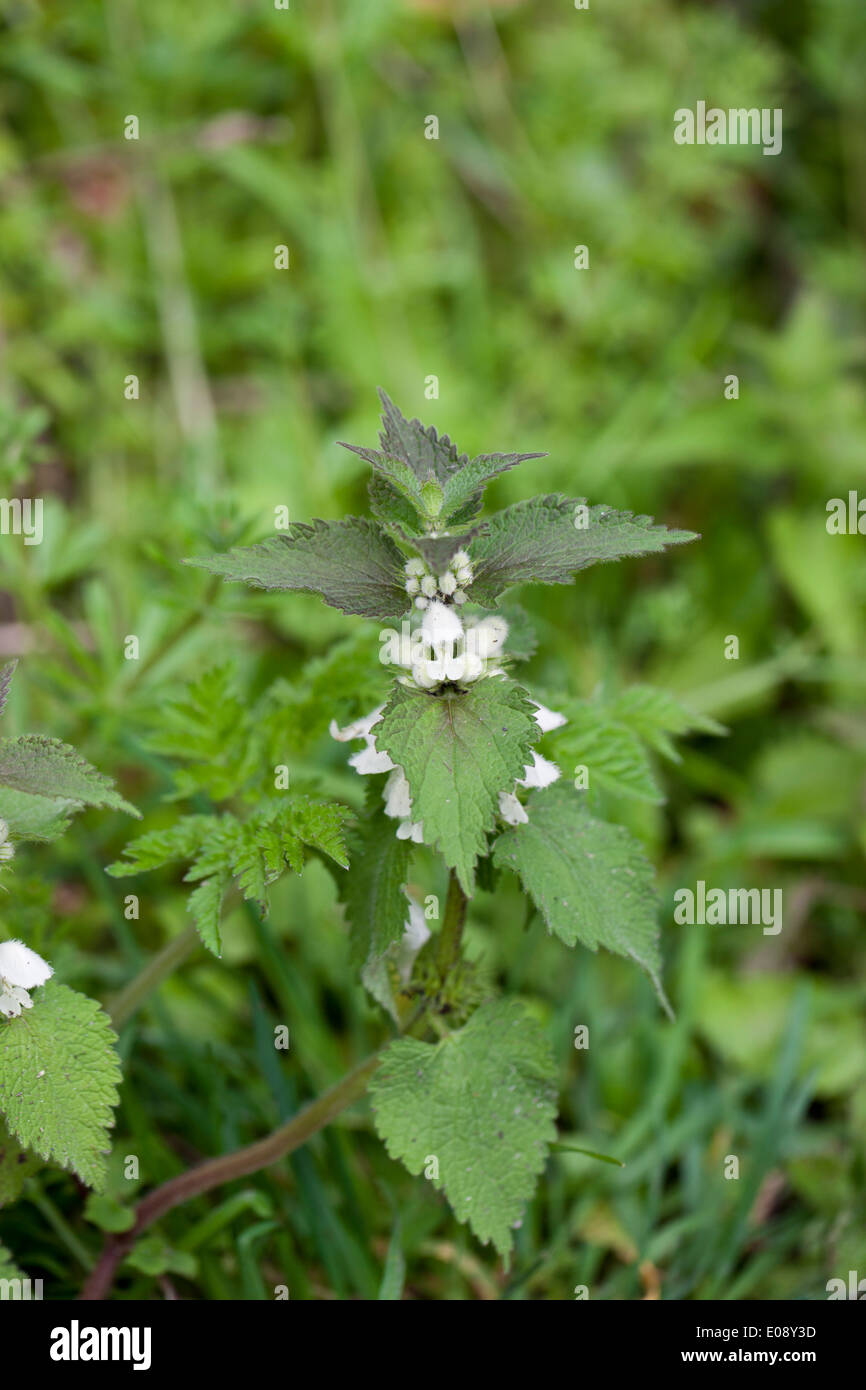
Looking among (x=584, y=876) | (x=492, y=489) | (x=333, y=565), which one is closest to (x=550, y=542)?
(x=333, y=565)

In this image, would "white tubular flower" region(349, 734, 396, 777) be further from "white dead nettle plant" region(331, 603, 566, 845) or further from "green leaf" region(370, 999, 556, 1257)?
"green leaf" region(370, 999, 556, 1257)

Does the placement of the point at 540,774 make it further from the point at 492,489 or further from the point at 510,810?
the point at 492,489

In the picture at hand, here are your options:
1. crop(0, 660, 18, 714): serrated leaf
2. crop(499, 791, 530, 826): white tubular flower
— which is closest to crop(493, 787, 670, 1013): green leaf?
crop(499, 791, 530, 826): white tubular flower

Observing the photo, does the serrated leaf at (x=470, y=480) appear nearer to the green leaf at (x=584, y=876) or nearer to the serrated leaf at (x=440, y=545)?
the serrated leaf at (x=440, y=545)

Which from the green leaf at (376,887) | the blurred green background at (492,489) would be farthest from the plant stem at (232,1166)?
the green leaf at (376,887)

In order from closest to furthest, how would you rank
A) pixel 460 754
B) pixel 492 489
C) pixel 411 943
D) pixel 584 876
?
pixel 460 754 < pixel 584 876 < pixel 411 943 < pixel 492 489

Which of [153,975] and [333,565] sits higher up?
[333,565]
